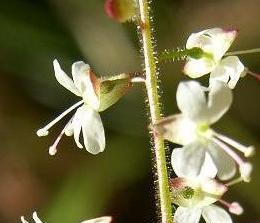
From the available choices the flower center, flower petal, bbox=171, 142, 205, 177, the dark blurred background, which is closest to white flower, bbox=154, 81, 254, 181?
flower petal, bbox=171, 142, 205, 177

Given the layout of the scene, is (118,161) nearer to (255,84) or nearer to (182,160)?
(255,84)

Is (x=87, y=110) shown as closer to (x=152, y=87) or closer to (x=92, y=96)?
(x=92, y=96)

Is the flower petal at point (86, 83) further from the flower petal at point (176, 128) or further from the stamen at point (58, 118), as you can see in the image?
A: the flower petal at point (176, 128)

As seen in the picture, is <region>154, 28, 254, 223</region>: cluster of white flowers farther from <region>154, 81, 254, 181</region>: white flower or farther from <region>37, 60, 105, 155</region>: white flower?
<region>37, 60, 105, 155</region>: white flower

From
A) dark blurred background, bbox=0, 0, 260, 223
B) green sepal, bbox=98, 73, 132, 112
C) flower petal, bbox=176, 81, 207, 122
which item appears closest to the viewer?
flower petal, bbox=176, 81, 207, 122

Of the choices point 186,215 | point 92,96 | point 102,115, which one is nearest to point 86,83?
point 92,96

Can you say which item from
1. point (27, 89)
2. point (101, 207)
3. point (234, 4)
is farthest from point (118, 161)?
point (234, 4)
